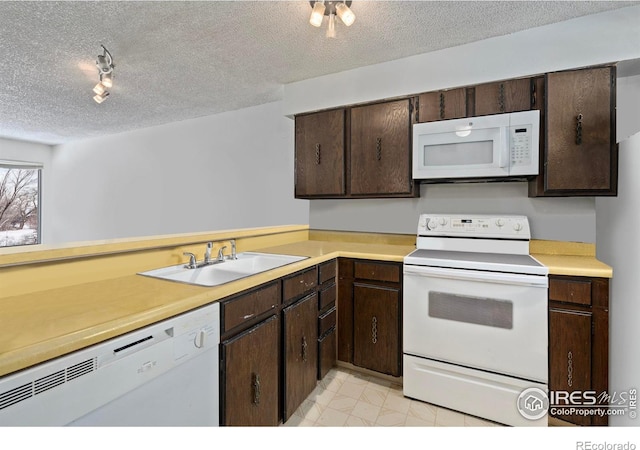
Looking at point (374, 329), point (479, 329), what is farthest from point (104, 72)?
point (479, 329)

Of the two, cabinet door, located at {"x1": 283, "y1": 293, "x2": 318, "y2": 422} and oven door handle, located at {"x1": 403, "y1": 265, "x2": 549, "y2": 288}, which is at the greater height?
oven door handle, located at {"x1": 403, "y1": 265, "x2": 549, "y2": 288}

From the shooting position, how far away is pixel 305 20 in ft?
6.14

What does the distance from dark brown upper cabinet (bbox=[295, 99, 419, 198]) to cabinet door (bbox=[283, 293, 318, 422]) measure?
1.03 m

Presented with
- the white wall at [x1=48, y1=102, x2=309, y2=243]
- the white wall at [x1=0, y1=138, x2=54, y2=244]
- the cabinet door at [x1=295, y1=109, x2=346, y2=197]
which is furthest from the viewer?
the white wall at [x1=0, y1=138, x2=54, y2=244]

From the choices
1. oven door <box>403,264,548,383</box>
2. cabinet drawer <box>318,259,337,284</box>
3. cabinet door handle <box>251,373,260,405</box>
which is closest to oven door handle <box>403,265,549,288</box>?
oven door <box>403,264,548,383</box>

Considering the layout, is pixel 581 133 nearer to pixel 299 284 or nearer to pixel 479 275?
pixel 479 275

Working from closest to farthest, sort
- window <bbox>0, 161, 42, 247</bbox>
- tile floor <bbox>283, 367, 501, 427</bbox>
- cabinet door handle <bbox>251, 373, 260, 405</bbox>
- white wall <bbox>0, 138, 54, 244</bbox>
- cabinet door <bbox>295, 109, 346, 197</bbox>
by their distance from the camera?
cabinet door handle <bbox>251, 373, 260, 405</bbox> → tile floor <bbox>283, 367, 501, 427</bbox> → cabinet door <bbox>295, 109, 346, 197</bbox> → white wall <bbox>0, 138, 54, 244</bbox> → window <bbox>0, 161, 42, 247</bbox>

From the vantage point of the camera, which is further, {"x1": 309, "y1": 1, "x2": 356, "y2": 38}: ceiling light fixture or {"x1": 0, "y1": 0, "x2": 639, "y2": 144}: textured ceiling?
{"x1": 0, "y1": 0, "x2": 639, "y2": 144}: textured ceiling

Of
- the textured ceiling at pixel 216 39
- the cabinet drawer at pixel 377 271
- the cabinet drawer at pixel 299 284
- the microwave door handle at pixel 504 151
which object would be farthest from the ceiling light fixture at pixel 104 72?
the microwave door handle at pixel 504 151

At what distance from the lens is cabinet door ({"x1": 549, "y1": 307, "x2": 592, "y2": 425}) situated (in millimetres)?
1532

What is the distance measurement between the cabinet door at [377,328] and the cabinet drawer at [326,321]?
0.50 ft

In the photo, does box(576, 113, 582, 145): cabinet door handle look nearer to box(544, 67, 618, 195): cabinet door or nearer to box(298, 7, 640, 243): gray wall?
box(544, 67, 618, 195): cabinet door

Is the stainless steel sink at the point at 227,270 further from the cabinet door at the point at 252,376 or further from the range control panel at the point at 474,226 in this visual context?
the range control panel at the point at 474,226

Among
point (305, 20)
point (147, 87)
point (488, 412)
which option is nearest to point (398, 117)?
point (305, 20)
